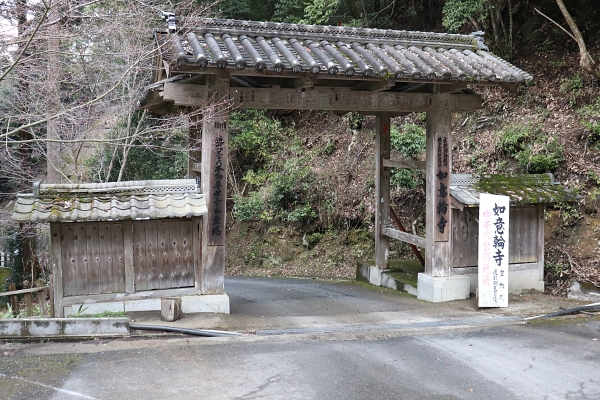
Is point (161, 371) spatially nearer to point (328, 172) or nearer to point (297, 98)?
point (297, 98)

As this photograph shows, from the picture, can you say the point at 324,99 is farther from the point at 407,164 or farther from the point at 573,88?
the point at 573,88

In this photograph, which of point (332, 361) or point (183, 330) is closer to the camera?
point (332, 361)

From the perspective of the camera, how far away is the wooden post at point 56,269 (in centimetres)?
782

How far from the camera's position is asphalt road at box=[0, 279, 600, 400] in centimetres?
548

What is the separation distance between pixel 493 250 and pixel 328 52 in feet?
15.7

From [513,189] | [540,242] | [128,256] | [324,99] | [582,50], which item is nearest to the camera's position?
[128,256]

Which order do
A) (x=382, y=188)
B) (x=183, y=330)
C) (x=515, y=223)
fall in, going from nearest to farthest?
(x=183, y=330)
(x=515, y=223)
(x=382, y=188)

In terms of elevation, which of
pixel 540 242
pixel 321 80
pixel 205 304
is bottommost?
pixel 205 304

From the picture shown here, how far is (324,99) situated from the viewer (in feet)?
29.8

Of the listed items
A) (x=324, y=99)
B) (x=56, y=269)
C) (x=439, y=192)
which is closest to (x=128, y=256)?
(x=56, y=269)

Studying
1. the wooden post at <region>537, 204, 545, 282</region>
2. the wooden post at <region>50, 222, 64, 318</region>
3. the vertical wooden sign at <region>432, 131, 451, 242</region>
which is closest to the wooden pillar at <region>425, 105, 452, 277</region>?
the vertical wooden sign at <region>432, 131, 451, 242</region>

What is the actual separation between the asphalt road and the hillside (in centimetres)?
407

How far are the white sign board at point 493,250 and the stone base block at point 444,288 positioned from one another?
746 mm

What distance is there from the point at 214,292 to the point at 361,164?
36.5 feet
